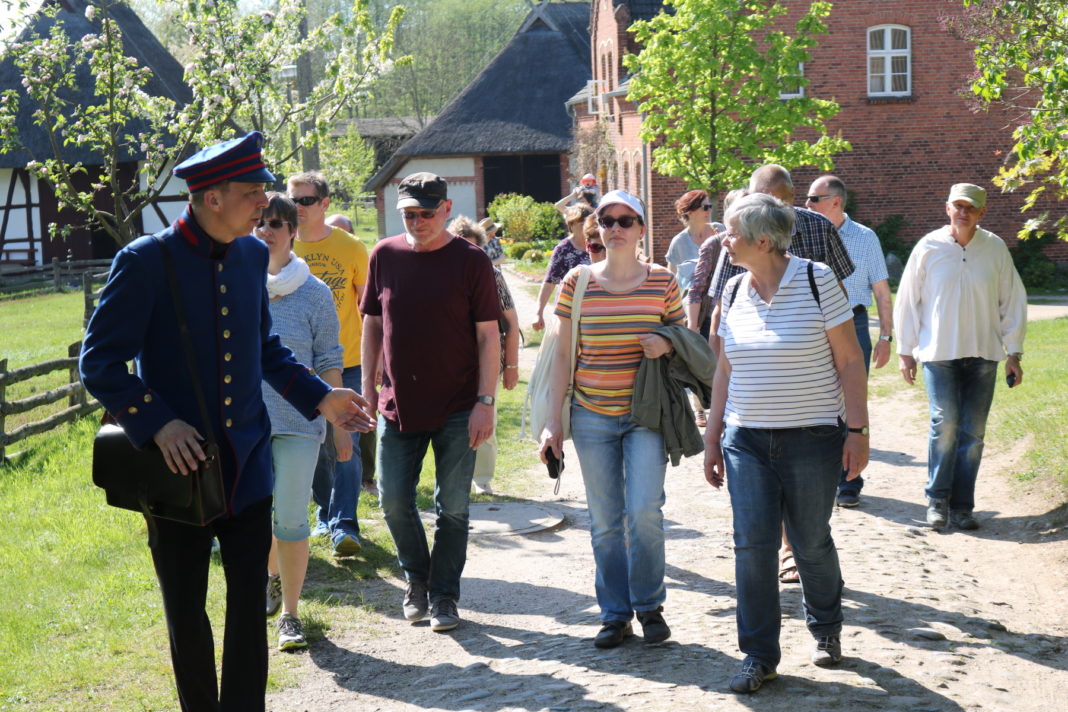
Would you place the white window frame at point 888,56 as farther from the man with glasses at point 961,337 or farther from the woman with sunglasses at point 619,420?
the woman with sunglasses at point 619,420

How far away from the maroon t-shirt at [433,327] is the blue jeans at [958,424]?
351 cm

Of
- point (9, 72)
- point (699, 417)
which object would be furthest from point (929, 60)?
point (9, 72)

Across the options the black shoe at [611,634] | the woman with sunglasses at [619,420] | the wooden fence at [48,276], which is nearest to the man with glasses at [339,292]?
the woman with sunglasses at [619,420]

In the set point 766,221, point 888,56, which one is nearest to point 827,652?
point 766,221

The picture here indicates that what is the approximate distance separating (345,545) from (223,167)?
3.79 metres

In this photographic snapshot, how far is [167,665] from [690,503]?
4305 mm

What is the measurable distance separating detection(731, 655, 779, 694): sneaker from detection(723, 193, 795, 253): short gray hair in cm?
162

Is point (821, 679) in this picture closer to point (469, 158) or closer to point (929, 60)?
point (929, 60)

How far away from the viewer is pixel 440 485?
6309 millimetres

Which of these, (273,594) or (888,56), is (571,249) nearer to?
(273,594)

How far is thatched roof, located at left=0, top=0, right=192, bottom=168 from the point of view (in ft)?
116

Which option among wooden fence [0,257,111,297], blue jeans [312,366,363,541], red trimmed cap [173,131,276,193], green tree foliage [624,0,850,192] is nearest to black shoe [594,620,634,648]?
blue jeans [312,366,363,541]

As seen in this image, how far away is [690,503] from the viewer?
9.07 metres

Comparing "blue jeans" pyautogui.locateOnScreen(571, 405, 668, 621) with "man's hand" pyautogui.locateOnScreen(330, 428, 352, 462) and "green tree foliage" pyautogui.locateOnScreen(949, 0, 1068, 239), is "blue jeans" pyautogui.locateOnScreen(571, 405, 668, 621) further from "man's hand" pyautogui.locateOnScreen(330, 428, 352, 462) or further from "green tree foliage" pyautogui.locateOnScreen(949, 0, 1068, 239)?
"green tree foliage" pyautogui.locateOnScreen(949, 0, 1068, 239)
